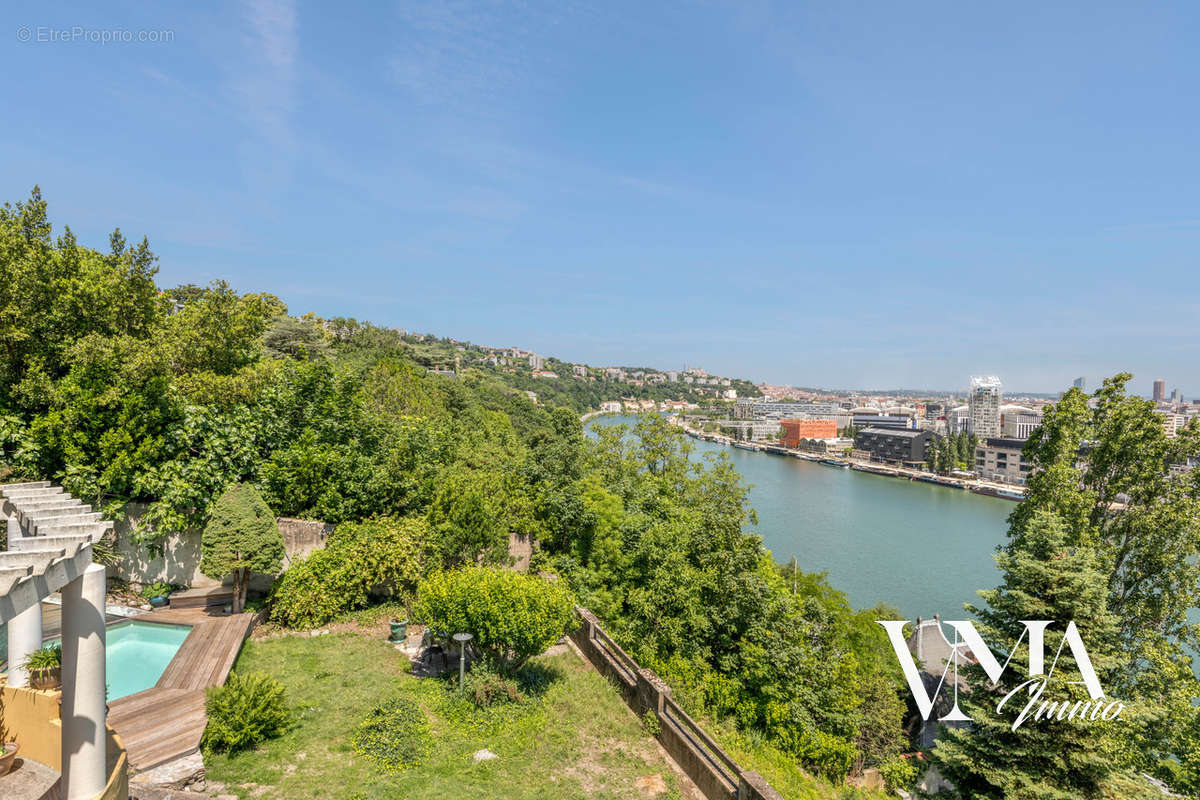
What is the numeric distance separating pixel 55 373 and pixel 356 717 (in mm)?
9005

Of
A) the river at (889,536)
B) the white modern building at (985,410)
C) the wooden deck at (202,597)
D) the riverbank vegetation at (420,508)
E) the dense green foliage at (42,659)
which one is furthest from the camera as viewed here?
the white modern building at (985,410)

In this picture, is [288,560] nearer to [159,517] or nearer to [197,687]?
[159,517]

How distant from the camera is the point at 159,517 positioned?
10172mm

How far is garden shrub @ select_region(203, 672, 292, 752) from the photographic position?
5.96 meters

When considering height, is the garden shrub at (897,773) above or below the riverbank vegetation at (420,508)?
below

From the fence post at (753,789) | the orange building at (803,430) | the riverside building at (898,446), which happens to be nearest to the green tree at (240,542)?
the fence post at (753,789)

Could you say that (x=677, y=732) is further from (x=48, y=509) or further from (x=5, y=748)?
(x=48, y=509)

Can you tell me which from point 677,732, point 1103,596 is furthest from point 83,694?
point 1103,596

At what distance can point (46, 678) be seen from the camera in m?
4.40

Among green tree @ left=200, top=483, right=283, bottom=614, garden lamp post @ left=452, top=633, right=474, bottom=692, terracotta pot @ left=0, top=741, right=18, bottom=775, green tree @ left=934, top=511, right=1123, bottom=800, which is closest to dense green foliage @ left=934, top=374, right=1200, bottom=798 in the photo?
green tree @ left=934, top=511, right=1123, bottom=800

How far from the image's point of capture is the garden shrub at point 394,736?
6289mm

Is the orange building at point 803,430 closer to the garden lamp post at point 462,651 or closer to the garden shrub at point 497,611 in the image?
the garden shrub at point 497,611

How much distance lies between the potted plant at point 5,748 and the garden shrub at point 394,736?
3.20 metres

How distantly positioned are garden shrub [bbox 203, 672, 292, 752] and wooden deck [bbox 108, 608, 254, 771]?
0.16 m
